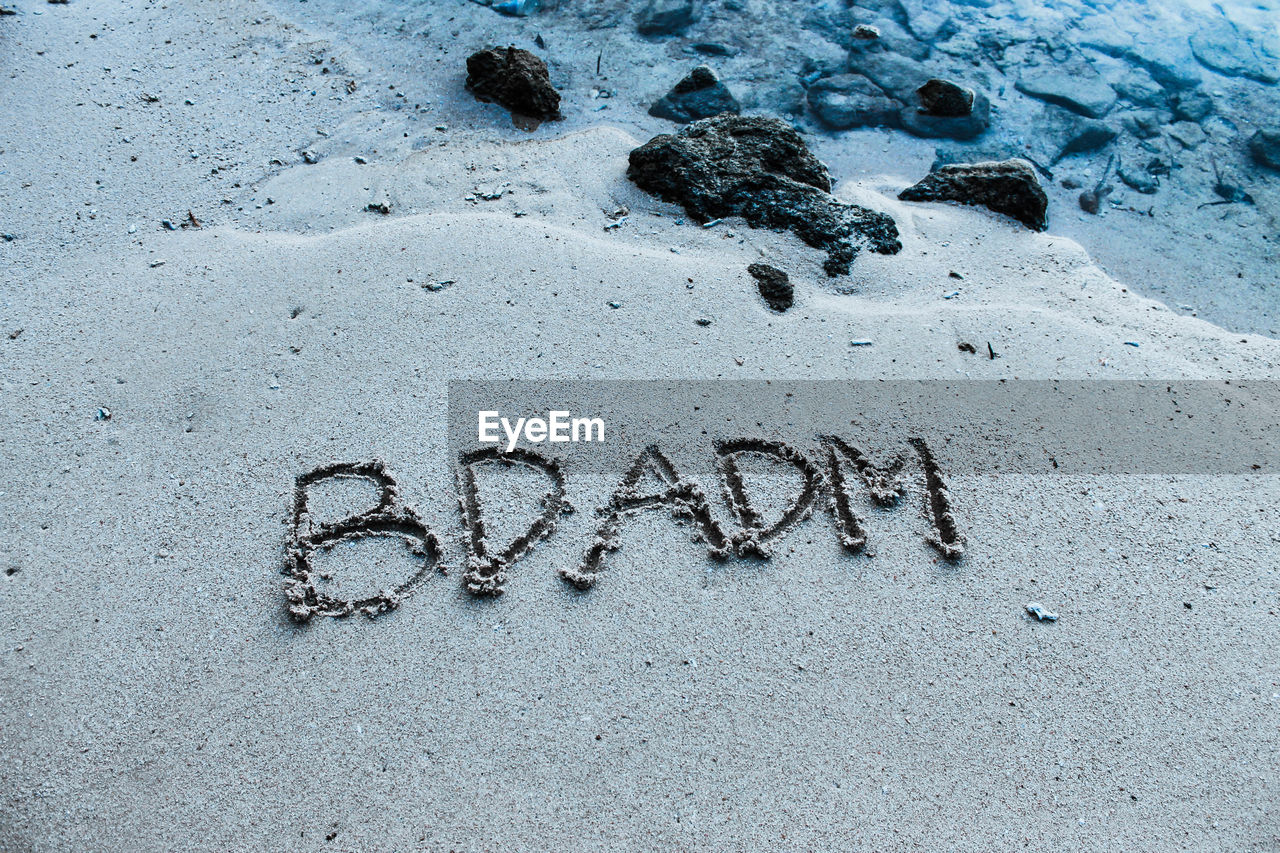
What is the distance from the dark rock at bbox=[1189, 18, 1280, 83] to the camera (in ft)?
14.0

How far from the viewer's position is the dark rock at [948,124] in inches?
154

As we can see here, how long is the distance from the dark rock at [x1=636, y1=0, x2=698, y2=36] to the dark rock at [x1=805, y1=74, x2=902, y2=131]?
0.81 m

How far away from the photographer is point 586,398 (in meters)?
2.53

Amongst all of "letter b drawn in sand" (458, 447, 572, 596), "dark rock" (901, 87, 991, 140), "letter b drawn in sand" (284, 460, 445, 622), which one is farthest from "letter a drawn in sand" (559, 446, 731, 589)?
"dark rock" (901, 87, 991, 140)

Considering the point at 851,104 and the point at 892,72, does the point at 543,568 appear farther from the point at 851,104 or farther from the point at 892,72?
the point at 892,72

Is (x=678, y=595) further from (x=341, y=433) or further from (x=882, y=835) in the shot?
(x=341, y=433)

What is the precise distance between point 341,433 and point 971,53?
3.77 m

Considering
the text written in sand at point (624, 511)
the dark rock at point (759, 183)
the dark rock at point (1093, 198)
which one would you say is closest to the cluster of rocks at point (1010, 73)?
the dark rock at point (1093, 198)

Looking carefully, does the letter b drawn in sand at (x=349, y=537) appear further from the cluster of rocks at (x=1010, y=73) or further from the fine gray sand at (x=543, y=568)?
the cluster of rocks at (x=1010, y=73)

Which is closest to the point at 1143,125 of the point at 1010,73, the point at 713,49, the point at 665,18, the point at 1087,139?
the point at 1087,139

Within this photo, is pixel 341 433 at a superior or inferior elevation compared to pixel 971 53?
inferior

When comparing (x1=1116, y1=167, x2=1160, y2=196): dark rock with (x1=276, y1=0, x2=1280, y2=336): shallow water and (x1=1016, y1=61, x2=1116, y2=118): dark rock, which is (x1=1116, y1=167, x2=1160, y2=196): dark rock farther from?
(x1=1016, y1=61, x2=1116, y2=118): dark rock

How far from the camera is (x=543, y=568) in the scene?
2139 mm

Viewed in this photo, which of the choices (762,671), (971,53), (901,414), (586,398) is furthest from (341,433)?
(971,53)
